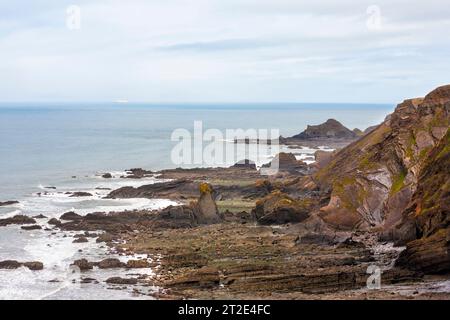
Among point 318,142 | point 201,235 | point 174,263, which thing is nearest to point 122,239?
point 201,235

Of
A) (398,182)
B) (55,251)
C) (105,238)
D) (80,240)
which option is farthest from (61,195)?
(398,182)

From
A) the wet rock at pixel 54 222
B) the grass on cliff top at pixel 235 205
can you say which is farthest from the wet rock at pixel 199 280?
the grass on cliff top at pixel 235 205

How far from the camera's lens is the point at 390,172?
57.3m

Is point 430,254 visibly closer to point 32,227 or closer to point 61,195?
point 32,227

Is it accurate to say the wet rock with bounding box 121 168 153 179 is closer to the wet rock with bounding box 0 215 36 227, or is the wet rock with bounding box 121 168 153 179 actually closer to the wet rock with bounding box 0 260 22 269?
the wet rock with bounding box 0 215 36 227

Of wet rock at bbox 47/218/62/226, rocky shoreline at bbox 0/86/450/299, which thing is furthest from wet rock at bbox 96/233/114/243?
wet rock at bbox 47/218/62/226

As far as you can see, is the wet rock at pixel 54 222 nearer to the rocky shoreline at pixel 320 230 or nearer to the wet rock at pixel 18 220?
the rocky shoreline at pixel 320 230

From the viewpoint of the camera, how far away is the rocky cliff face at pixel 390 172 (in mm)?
54000

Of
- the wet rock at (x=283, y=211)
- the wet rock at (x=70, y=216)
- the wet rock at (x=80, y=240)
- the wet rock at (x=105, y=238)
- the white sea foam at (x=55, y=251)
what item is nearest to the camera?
the white sea foam at (x=55, y=251)

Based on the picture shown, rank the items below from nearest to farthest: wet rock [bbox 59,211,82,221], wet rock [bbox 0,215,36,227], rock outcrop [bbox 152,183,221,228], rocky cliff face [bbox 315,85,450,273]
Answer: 1. rocky cliff face [bbox 315,85,450,273]
2. rock outcrop [bbox 152,183,221,228]
3. wet rock [bbox 0,215,36,227]
4. wet rock [bbox 59,211,82,221]

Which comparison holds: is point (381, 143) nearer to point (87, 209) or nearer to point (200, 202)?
point (200, 202)

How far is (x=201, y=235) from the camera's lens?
57594 mm

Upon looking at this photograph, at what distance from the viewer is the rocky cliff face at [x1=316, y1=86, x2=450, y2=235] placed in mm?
54000

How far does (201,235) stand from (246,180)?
104 ft
